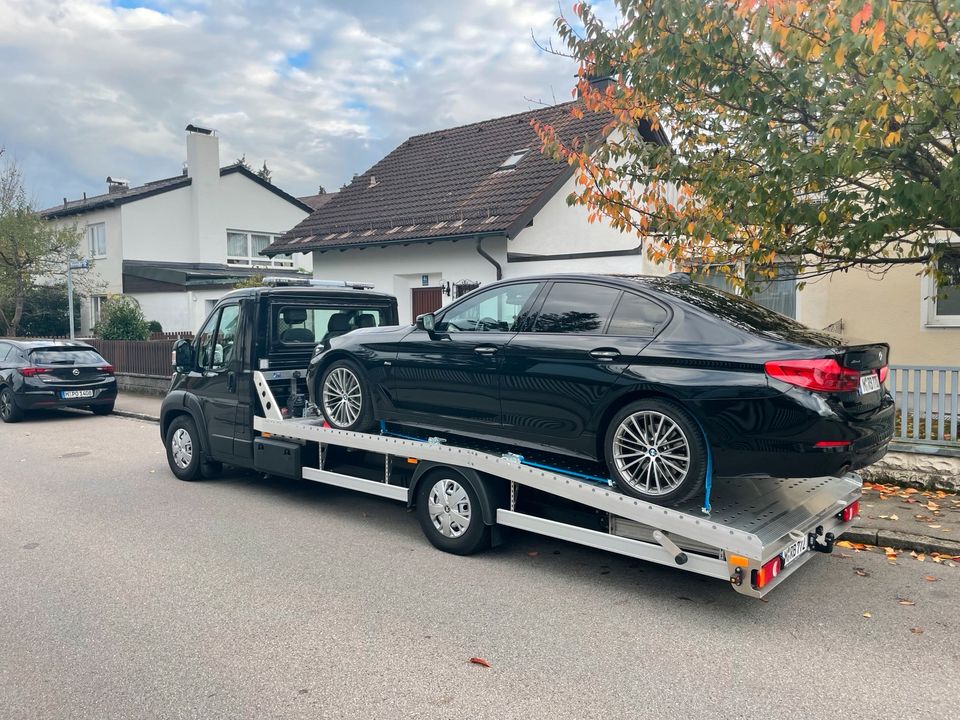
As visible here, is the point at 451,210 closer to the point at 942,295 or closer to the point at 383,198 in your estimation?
the point at 383,198

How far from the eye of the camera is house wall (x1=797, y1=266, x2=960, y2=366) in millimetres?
10734

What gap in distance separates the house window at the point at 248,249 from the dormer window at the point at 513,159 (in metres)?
16.2

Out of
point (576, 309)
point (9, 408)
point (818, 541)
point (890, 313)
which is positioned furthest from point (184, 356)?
point (890, 313)

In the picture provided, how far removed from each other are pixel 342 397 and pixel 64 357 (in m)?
10.5

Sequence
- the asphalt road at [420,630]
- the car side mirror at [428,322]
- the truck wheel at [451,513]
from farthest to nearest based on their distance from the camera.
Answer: the car side mirror at [428,322]
the truck wheel at [451,513]
the asphalt road at [420,630]

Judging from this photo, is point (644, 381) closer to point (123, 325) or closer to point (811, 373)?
point (811, 373)

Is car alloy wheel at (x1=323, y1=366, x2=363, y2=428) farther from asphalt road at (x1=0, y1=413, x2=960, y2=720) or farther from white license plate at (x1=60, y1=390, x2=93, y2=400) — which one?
white license plate at (x1=60, y1=390, x2=93, y2=400)

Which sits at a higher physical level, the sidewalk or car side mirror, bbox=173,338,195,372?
car side mirror, bbox=173,338,195,372

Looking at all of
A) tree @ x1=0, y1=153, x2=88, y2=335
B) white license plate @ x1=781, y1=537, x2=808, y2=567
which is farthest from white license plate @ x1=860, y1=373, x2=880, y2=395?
tree @ x1=0, y1=153, x2=88, y2=335

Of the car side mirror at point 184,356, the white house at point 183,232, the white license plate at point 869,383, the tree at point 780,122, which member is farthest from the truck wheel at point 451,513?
the white house at point 183,232

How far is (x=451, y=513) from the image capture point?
18.7 ft

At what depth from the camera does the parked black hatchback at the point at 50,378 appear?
1391 cm

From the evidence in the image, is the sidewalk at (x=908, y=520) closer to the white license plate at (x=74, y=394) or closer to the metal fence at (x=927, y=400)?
the metal fence at (x=927, y=400)

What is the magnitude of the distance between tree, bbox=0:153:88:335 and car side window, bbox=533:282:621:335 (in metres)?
24.5
